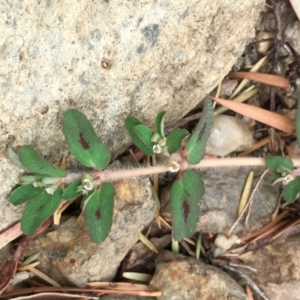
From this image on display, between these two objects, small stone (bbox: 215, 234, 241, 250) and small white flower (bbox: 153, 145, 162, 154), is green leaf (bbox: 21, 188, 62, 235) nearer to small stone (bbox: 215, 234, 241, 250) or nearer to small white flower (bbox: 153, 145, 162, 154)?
small white flower (bbox: 153, 145, 162, 154)

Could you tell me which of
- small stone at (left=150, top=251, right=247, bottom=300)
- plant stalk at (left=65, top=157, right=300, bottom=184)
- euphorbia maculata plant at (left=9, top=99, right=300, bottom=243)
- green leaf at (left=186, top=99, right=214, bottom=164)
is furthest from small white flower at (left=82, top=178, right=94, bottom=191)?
small stone at (left=150, top=251, right=247, bottom=300)

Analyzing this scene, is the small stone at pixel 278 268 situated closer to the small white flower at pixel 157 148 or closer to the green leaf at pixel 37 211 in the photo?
the small white flower at pixel 157 148

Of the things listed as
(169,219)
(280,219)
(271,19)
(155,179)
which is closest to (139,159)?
(155,179)

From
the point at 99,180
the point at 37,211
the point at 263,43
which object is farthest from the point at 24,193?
the point at 263,43

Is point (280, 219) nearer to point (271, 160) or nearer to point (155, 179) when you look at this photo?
point (271, 160)

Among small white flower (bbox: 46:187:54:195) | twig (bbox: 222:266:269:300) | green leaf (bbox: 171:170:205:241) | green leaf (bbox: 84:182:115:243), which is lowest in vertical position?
twig (bbox: 222:266:269:300)

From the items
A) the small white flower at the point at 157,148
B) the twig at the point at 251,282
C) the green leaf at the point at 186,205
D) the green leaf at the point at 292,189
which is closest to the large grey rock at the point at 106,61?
the small white flower at the point at 157,148
